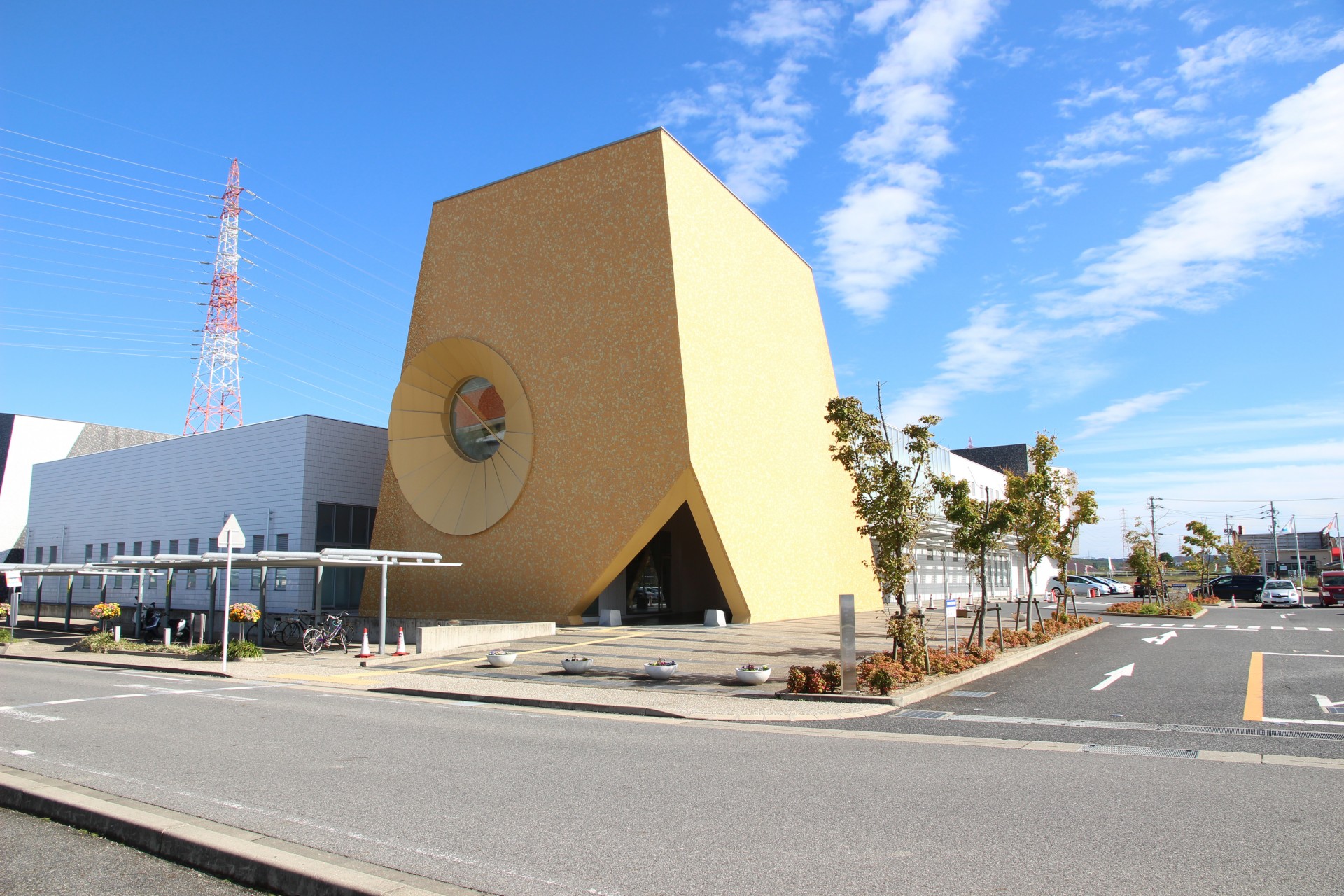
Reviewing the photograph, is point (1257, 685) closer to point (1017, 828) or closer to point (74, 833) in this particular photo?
point (1017, 828)

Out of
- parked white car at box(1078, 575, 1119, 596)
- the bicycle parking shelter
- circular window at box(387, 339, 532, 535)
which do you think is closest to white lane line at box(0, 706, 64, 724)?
the bicycle parking shelter

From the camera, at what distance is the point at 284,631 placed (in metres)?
25.6

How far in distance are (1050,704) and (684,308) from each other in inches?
649

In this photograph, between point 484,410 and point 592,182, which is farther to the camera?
point 484,410

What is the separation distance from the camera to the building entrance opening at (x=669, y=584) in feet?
100

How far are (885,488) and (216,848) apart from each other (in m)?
11.8

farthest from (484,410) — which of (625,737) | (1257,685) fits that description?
(1257,685)

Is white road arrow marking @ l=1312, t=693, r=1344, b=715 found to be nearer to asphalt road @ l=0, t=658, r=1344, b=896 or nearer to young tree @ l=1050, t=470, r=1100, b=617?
asphalt road @ l=0, t=658, r=1344, b=896

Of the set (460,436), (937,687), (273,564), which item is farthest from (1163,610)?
→ (273,564)

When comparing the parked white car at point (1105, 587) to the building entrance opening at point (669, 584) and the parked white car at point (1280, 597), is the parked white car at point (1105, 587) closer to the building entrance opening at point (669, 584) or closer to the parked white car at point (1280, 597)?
the parked white car at point (1280, 597)

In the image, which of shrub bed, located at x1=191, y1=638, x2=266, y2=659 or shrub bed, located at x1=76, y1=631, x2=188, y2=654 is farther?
shrub bed, located at x1=76, y1=631, x2=188, y2=654

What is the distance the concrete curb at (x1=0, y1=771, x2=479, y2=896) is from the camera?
4.43m

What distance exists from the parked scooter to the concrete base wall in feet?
28.8

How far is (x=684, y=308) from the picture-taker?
25172 mm
